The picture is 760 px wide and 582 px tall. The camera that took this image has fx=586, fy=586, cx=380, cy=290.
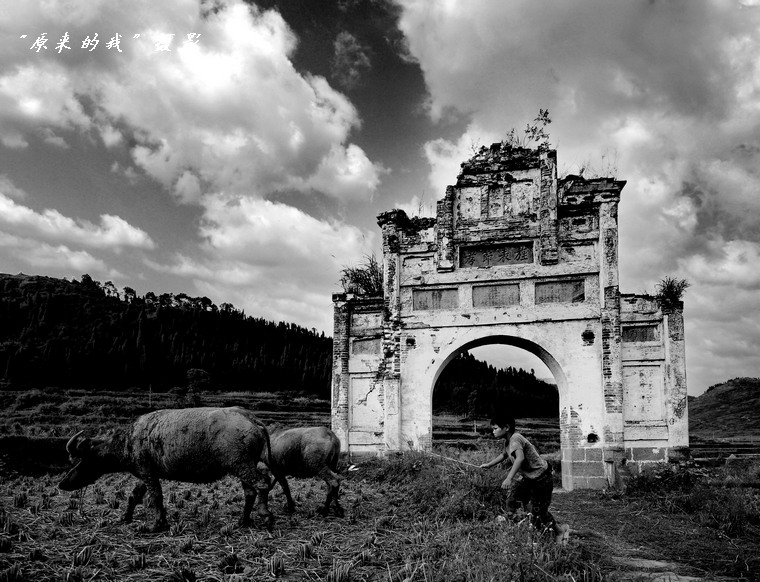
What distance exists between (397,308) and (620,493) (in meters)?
7.17

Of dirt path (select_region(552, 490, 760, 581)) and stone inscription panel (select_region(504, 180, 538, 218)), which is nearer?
dirt path (select_region(552, 490, 760, 581))

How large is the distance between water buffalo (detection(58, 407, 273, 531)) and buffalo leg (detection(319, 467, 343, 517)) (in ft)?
4.54

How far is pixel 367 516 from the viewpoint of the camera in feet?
28.4

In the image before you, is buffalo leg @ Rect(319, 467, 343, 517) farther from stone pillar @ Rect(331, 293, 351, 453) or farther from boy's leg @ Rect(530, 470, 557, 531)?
stone pillar @ Rect(331, 293, 351, 453)

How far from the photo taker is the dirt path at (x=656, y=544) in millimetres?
6590

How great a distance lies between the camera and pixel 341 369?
55.4 ft

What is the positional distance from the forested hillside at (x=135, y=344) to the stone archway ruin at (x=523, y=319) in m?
26.9

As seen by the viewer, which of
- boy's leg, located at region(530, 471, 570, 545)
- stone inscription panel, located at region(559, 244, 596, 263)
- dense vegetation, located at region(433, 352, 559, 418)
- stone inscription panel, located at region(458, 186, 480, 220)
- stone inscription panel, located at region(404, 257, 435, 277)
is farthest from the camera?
dense vegetation, located at region(433, 352, 559, 418)

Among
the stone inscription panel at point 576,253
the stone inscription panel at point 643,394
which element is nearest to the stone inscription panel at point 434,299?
the stone inscription panel at point 576,253

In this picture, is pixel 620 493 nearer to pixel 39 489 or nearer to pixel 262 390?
pixel 39 489

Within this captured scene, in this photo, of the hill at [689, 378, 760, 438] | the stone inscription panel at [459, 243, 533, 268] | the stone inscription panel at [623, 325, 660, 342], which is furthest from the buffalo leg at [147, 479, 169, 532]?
the hill at [689, 378, 760, 438]

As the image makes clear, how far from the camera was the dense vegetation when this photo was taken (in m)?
42.0

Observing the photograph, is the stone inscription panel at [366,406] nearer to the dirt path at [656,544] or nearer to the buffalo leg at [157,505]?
the dirt path at [656,544]

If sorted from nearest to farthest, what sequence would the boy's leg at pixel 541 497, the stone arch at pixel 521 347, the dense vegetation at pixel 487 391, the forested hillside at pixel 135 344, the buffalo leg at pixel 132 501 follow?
the boy's leg at pixel 541 497 → the buffalo leg at pixel 132 501 → the stone arch at pixel 521 347 → the forested hillside at pixel 135 344 → the dense vegetation at pixel 487 391
